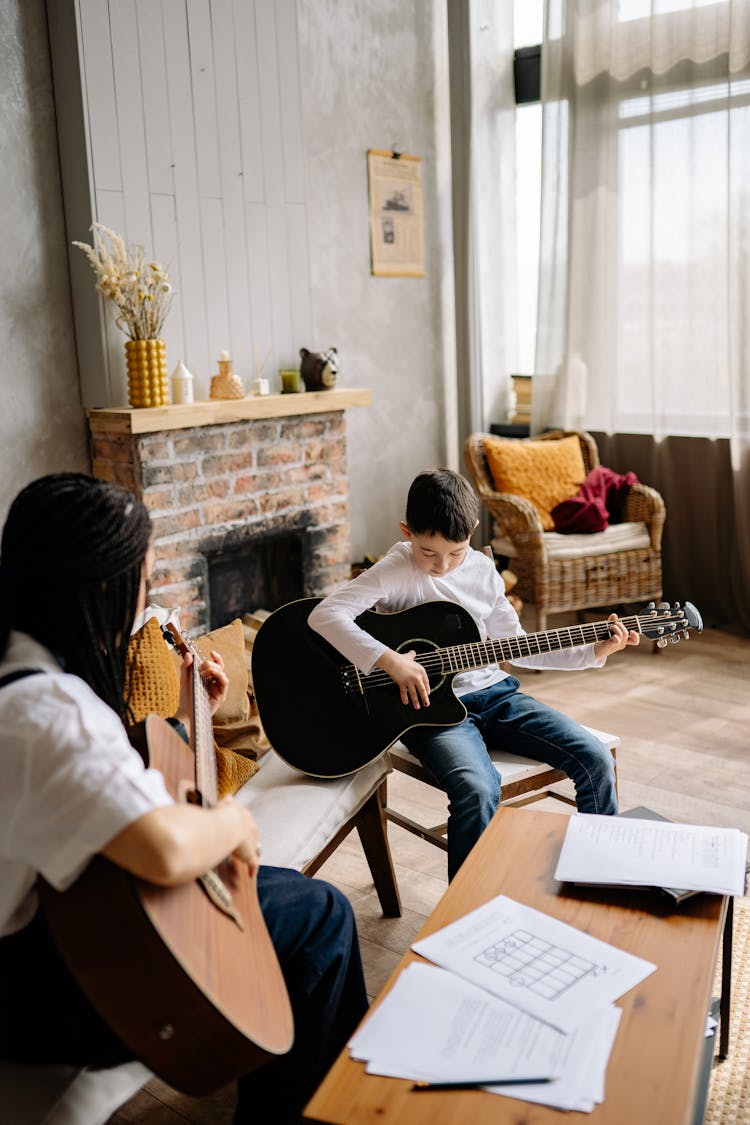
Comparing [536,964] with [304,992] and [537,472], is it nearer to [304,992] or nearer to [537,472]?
[304,992]

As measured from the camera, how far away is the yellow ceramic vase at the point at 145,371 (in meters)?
3.25

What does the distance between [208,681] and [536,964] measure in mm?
738

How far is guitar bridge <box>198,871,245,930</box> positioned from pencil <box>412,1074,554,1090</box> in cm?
30

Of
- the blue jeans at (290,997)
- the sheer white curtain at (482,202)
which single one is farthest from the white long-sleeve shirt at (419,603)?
the sheer white curtain at (482,202)

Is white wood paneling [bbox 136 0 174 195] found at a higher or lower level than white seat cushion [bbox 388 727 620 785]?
higher

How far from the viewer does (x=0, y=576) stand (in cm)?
118

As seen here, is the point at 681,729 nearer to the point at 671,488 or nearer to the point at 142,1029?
the point at 671,488

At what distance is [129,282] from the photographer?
3.17 m

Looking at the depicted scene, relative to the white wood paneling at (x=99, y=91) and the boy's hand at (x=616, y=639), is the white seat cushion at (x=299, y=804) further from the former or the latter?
the white wood paneling at (x=99, y=91)

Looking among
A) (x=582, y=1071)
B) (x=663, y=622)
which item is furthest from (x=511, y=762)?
(x=582, y=1071)

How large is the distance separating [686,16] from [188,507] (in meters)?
2.89

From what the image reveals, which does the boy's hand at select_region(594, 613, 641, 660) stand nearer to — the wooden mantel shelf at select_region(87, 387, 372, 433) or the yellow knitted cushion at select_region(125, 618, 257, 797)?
the yellow knitted cushion at select_region(125, 618, 257, 797)

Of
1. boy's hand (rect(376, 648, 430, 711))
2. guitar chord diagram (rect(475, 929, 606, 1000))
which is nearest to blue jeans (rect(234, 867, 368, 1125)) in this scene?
guitar chord diagram (rect(475, 929, 606, 1000))

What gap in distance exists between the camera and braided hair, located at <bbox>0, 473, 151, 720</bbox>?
3.85 ft
